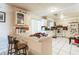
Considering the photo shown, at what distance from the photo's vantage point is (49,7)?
2.32 meters

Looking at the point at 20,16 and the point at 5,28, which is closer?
Answer: the point at 5,28

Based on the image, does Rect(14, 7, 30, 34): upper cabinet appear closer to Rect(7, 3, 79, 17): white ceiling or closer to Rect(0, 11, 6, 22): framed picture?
Rect(7, 3, 79, 17): white ceiling

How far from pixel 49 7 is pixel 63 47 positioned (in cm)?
90

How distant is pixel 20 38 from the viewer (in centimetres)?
235

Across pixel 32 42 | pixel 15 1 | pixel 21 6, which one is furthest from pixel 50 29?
pixel 15 1

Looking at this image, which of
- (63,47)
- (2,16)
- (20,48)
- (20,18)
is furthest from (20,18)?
(63,47)

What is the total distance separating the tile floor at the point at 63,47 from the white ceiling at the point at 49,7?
1.92ft

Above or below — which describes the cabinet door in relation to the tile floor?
above

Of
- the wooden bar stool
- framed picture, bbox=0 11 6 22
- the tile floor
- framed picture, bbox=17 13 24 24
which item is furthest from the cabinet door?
the tile floor

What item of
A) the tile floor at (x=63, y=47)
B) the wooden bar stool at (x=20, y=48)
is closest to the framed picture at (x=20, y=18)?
the wooden bar stool at (x=20, y=48)

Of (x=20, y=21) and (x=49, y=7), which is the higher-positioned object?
(x=49, y=7)

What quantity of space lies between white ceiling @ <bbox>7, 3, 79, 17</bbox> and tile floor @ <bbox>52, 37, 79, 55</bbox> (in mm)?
585

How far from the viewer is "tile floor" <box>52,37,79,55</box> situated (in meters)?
2.26

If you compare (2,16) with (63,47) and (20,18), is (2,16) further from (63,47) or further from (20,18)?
(63,47)
